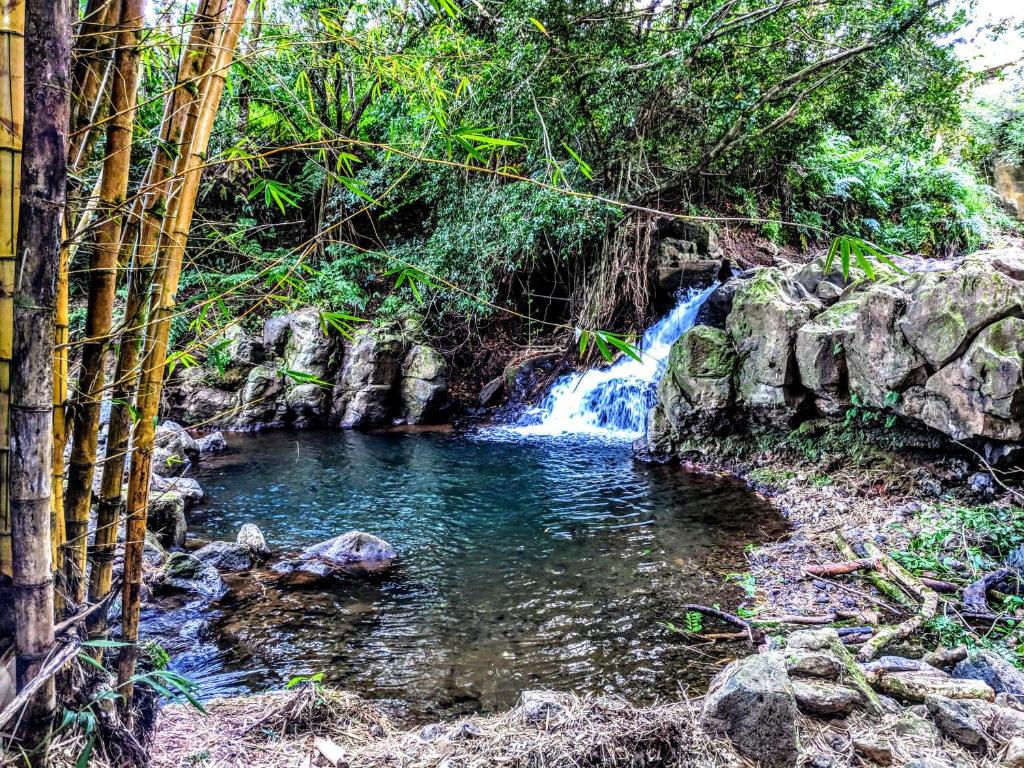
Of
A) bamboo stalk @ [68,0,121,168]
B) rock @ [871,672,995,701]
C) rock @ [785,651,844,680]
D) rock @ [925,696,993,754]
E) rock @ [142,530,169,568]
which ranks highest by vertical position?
bamboo stalk @ [68,0,121,168]

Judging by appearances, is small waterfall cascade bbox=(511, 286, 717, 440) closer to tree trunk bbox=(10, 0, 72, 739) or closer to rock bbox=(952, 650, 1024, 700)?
rock bbox=(952, 650, 1024, 700)

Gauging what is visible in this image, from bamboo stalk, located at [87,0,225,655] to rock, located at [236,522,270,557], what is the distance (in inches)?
141

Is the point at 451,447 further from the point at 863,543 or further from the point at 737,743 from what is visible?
the point at 737,743

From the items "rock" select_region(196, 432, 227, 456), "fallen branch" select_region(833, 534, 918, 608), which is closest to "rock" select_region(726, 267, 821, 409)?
"fallen branch" select_region(833, 534, 918, 608)

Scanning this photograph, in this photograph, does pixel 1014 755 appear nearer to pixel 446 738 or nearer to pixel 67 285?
pixel 446 738

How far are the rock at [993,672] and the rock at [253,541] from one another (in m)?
4.79

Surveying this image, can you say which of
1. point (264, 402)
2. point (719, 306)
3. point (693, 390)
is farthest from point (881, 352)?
point (264, 402)

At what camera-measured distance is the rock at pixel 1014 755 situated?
181 cm

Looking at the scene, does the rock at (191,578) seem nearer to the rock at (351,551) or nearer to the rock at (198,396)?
the rock at (351,551)

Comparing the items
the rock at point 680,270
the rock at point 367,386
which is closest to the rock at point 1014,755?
the rock at point 680,270

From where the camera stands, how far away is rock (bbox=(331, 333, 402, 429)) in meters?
10.6

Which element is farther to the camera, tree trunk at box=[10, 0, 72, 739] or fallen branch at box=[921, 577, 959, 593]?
fallen branch at box=[921, 577, 959, 593]

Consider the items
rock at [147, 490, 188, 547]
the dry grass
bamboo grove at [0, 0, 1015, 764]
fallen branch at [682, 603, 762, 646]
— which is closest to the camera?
bamboo grove at [0, 0, 1015, 764]

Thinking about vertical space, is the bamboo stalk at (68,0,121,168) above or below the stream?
above
